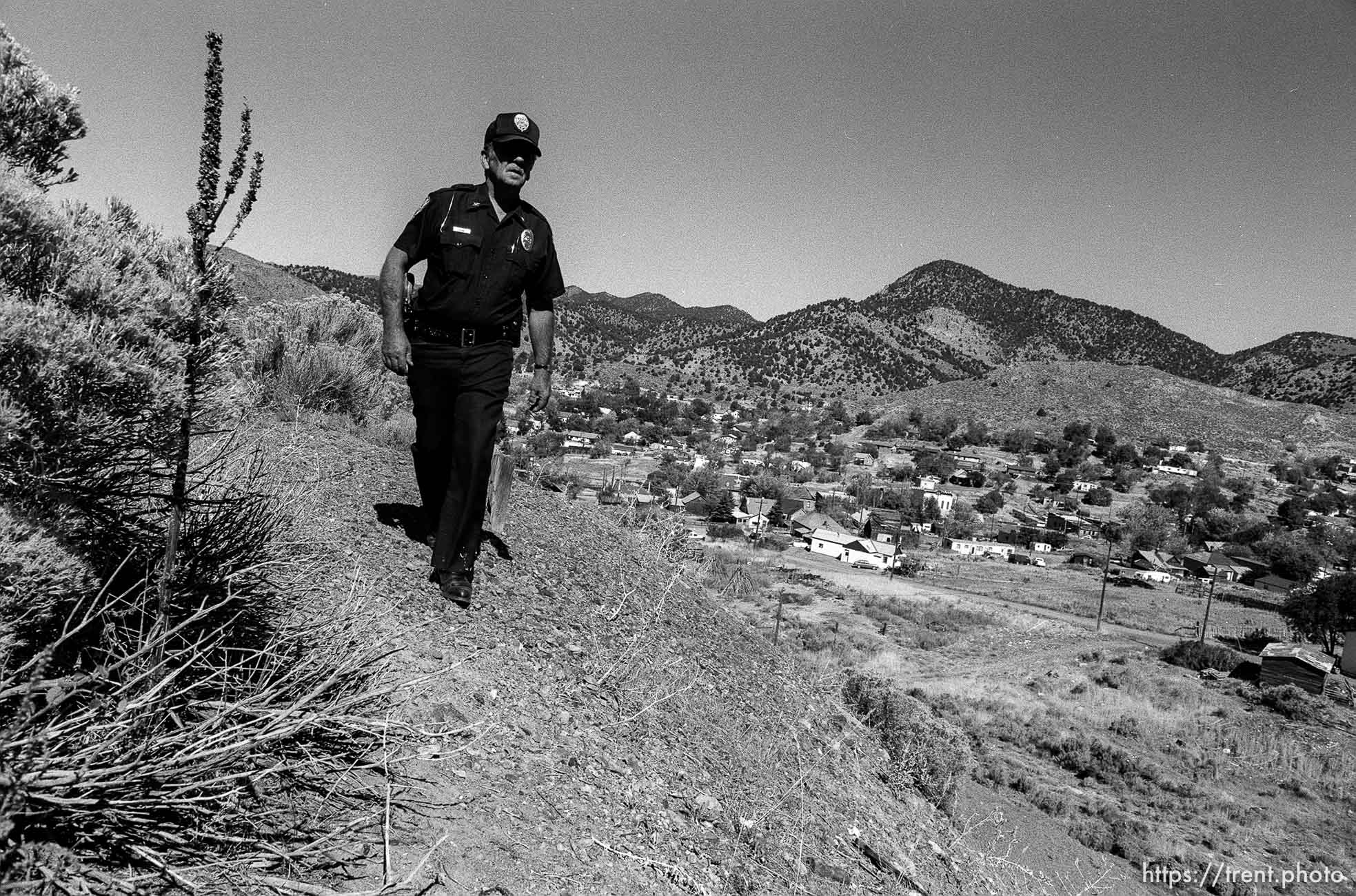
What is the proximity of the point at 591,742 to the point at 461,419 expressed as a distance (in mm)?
1569

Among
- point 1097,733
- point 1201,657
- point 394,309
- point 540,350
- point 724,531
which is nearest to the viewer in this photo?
point 394,309

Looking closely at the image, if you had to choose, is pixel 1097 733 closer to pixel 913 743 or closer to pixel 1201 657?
pixel 913 743

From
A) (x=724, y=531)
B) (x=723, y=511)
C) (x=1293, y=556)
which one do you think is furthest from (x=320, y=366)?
(x=1293, y=556)

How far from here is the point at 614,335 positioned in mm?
122812

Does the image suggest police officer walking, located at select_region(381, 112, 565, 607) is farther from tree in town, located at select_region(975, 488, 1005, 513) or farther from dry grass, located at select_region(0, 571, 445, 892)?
tree in town, located at select_region(975, 488, 1005, 513)

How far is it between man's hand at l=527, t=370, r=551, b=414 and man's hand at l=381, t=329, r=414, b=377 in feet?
2.10

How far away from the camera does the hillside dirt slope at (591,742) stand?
2273mm

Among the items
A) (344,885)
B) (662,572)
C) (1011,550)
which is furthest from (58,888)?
(1011,550)

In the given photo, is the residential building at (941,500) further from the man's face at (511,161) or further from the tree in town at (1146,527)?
the man's face at (511,161)

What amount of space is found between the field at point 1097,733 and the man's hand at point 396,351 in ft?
19.7

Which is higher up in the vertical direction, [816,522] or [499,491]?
[499,491]

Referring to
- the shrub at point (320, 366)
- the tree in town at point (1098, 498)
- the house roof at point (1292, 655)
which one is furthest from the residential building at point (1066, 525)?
the shrub at point (320, 366)

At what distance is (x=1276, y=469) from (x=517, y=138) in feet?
315

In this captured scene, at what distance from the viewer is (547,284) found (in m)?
3.77
